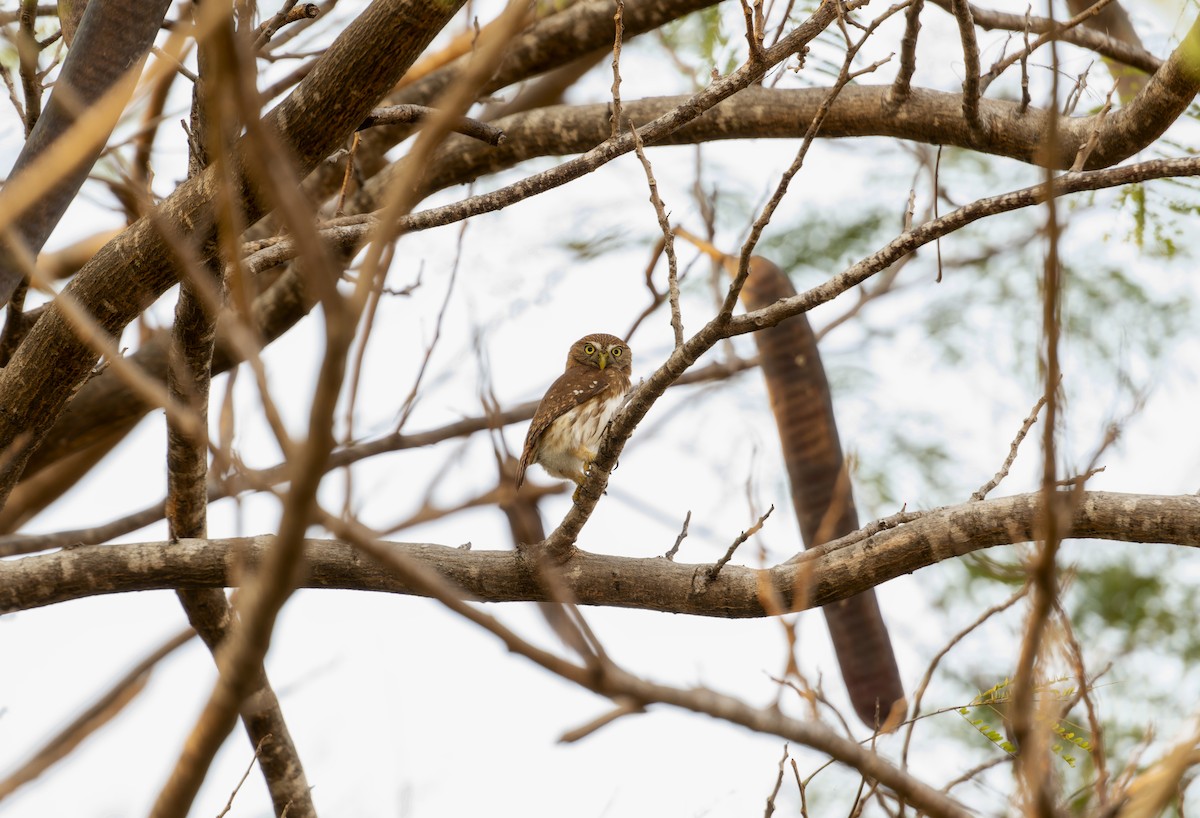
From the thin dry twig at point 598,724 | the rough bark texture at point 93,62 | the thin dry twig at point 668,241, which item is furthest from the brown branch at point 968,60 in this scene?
the thin dry twig at point 598,724

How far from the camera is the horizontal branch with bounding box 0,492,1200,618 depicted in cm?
300

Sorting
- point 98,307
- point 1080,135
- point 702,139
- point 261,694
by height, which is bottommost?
point 261,694

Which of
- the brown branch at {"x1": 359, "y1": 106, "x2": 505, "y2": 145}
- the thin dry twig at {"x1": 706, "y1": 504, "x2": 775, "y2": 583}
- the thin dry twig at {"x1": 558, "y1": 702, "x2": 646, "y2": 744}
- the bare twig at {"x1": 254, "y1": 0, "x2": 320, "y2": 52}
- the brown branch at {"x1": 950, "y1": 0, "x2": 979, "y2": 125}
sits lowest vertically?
the thin dry twig at {"x1": 558, "y1": 702, "x2": 646, "y2": 744}

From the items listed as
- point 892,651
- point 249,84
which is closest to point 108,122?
point 249,84

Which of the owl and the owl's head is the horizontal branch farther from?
the owl's head

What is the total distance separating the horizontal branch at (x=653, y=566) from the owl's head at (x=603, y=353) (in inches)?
96.8

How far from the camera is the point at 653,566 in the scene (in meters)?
3.48

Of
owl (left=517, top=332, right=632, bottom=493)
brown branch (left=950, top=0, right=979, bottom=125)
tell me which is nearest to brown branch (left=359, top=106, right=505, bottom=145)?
brown branch (left=950, top=0, right=979, bottom=125)

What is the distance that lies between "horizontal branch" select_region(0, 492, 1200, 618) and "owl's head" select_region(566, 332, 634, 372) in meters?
2.46

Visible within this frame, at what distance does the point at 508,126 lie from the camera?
509 centimetres

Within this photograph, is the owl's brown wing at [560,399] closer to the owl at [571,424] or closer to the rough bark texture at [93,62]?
the owl at [571,424]

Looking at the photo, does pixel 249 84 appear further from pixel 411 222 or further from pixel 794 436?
pixel 794 436

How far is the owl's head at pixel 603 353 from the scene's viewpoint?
→ 593 centimetres

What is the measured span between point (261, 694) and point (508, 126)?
2.59 meters
